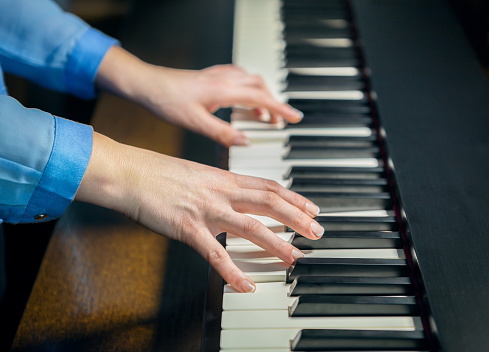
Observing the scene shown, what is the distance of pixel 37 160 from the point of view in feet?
2.73

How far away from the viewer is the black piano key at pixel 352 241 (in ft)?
2.93

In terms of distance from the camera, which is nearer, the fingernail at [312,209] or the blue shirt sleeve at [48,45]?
the fingernail at [312,209]

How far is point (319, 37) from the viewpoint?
139cm

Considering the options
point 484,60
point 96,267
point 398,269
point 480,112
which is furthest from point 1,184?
point 484,60

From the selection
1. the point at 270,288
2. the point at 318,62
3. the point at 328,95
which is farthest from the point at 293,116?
the point at 270,288

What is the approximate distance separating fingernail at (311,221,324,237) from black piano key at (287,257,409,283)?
0.04 meters

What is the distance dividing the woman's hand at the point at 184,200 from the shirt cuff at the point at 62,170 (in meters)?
0.02

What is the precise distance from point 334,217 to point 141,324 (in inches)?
14.2

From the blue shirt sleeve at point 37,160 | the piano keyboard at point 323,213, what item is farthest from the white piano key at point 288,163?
the blue shirt sleeve at point 37,160

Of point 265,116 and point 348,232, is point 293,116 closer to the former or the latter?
point 265,116

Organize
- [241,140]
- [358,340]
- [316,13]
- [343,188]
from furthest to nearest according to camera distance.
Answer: [316,13] → [241,140] → [343,188] → [358,340]

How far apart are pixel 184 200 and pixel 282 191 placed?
16cm

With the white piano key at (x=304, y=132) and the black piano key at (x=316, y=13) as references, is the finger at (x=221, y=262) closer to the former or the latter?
the white piano key at (x=304, y=132)

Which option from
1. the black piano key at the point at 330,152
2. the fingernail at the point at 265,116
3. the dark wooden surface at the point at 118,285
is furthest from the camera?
the fingernail at the point at 265,116
